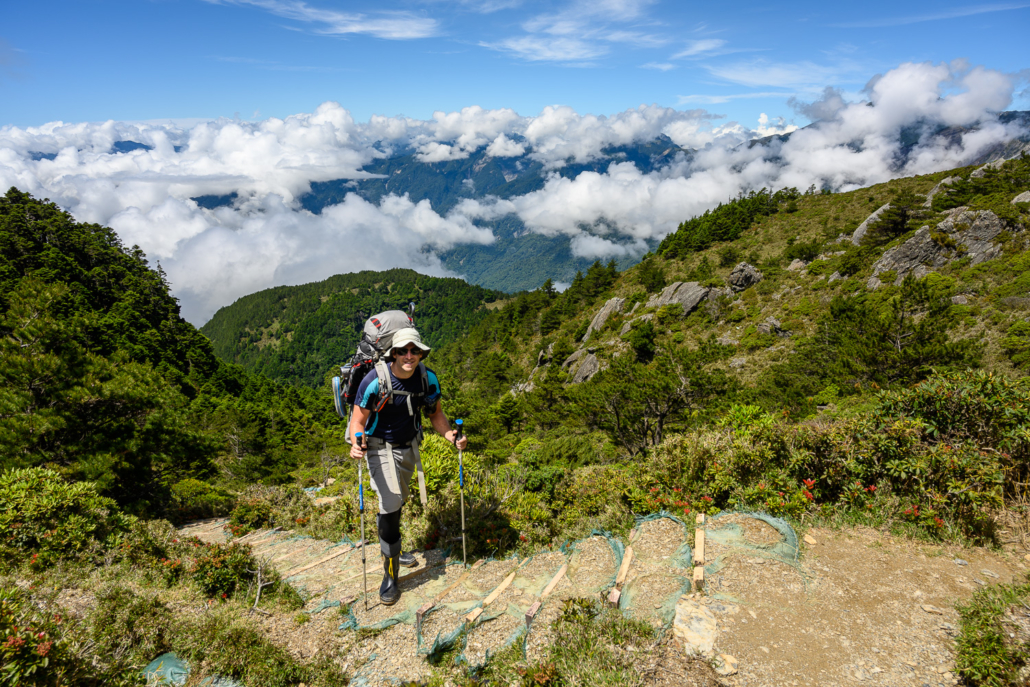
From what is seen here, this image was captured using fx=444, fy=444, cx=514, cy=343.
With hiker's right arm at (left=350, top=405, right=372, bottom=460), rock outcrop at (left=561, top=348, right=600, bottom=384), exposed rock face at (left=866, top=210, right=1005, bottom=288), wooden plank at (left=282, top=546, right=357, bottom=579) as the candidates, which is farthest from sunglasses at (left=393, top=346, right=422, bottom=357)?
exposed rock face at (left=866, top=210, right=1005, bottom=288)

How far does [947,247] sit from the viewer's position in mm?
31266

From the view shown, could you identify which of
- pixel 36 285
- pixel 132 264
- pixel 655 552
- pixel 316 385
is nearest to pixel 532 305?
pixel 132 264

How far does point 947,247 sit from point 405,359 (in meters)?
42.1

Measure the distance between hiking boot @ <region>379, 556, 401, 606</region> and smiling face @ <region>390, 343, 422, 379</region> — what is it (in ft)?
7.04

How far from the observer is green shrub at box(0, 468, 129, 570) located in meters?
5.67

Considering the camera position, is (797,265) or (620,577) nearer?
(620,577)

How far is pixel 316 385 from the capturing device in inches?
6235

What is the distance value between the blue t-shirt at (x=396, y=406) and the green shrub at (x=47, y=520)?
4.97 metres

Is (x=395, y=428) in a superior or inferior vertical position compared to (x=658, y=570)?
superior

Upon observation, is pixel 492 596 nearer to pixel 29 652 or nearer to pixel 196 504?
pixel 29 652

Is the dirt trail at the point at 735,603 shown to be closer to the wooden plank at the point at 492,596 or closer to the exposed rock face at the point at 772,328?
the wooden plank at the point at 492,596

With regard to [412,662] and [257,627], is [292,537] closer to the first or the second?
[257,627]

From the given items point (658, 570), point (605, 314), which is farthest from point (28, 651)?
point (605, 314)

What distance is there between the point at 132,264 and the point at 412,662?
266 ft
